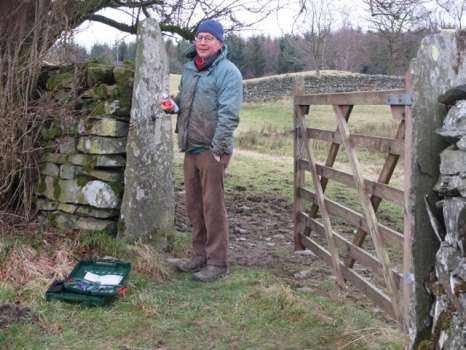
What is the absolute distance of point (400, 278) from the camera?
414cm

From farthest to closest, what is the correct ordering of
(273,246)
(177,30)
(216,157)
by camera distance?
(177,30)
(273,246)
(216,157)

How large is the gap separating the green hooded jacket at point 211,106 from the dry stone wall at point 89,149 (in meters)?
0.98

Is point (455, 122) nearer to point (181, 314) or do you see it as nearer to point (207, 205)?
point (181, 314)

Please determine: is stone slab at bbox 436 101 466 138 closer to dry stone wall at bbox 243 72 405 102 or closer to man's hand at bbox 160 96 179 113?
man's hand at bbox 160 96 179 113

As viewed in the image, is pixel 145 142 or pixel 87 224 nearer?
pixel 145 142

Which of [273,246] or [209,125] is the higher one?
[209,125]

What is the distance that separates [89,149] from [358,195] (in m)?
2.79

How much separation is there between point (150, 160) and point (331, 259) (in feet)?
6.77

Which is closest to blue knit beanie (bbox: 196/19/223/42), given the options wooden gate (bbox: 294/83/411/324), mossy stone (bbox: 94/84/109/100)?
wooden gate (bbox: 294/83/411/324)

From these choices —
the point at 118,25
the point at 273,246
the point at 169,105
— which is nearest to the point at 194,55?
the point at 169,105

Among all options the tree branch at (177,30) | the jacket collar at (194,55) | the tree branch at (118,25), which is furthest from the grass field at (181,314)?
the tree branch at (118,25)

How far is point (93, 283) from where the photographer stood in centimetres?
482

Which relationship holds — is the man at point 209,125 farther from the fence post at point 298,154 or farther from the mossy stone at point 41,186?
the mossy stone at point 41,186

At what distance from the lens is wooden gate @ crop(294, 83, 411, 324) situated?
13.7 ft
